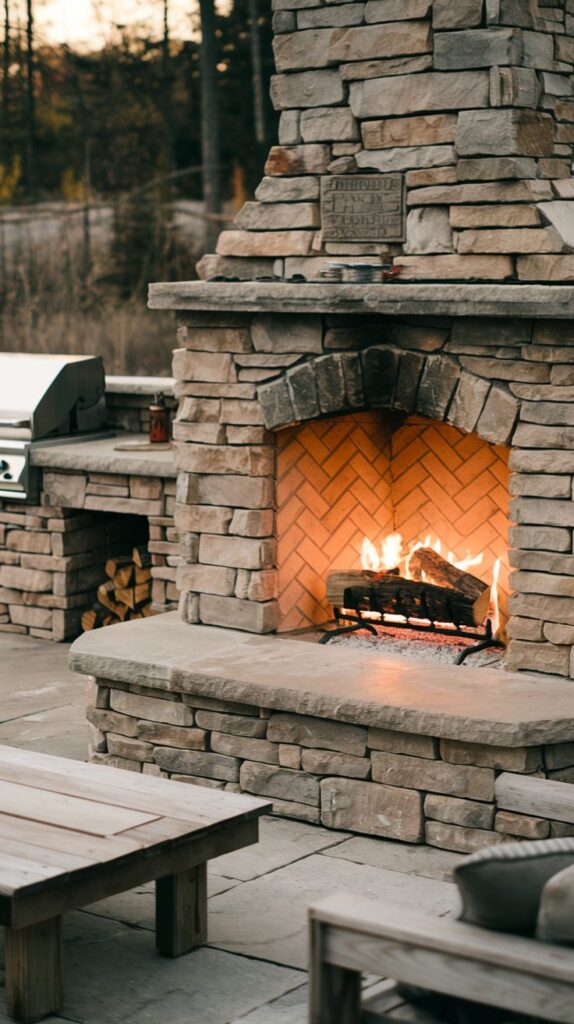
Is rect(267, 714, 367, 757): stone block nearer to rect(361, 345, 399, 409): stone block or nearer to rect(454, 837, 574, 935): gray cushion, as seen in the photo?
rect(361, 345, 399, 409): stone block

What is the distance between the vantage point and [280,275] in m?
5.95

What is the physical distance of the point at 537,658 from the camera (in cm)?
538

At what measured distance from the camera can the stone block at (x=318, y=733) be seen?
522 centimetres

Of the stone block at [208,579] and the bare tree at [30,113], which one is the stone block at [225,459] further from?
the bare tree at [30,113]

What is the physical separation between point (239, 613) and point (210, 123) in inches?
392

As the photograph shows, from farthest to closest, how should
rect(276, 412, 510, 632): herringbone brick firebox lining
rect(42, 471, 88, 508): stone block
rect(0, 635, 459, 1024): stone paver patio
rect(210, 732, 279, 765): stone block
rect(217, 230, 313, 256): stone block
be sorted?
rect(42, 471, 88, 508): stone block < rect(276, 412, 510, 632): herringbone brick firebox lining < rect(217, 230, 313, 256): stone block < rect(210, 732, 279, 765): stone block < rect(0, 635, 459, 1024): stone paver patio

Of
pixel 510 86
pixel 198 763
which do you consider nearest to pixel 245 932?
pixel 198 763

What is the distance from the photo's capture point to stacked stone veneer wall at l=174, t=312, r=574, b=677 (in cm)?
526

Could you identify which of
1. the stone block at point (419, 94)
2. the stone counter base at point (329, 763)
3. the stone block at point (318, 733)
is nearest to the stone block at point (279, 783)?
the stone counter base at point (329, 763)

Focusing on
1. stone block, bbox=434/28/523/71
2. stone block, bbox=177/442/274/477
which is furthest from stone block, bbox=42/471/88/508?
stone block, bbox=434/28/523/71

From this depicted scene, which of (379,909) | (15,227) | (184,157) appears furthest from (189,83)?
(379,909)

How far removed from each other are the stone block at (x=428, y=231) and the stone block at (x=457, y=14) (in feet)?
2.12

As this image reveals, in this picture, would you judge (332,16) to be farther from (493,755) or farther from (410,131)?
(493,755)

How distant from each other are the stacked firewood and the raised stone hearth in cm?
179
